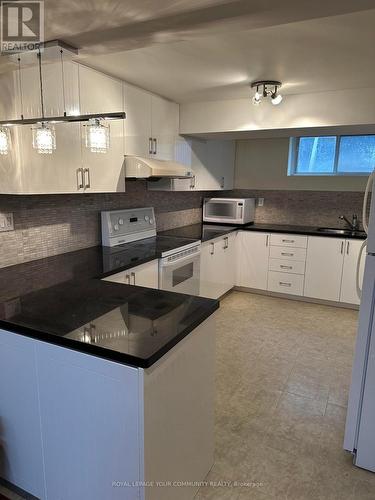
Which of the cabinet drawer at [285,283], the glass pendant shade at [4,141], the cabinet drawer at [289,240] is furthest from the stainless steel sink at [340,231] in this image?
the glass pendant shade at [4,141]

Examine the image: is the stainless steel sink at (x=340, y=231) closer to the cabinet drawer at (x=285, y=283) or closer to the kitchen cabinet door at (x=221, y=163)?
the cabinet drawer at (x=285, y=283)

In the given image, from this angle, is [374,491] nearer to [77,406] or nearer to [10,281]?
[77,406]

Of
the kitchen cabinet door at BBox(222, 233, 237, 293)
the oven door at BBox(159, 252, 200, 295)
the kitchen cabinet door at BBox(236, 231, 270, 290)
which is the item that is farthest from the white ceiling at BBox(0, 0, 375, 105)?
the kitchen cabinet door at BBox(236, 231, 270, 290)

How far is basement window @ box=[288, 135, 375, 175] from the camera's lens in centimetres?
429

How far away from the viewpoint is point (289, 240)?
14.0 ft

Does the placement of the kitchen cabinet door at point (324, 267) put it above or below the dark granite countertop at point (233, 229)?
below

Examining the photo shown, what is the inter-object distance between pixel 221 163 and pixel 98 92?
8.00 feet

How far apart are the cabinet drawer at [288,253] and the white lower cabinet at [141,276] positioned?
2015 millimetres

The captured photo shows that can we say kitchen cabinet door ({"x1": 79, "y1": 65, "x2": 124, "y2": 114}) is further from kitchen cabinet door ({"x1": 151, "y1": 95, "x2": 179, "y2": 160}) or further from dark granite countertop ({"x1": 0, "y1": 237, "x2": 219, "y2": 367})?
dark granite countertop ({"x1": 0, "y1": 237, "x2": 219, "y2": 367})

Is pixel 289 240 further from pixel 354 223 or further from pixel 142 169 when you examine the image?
pixel 142 169

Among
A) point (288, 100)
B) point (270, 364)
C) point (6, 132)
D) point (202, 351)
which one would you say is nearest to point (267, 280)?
point (270, 364)

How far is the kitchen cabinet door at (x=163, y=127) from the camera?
3265mm

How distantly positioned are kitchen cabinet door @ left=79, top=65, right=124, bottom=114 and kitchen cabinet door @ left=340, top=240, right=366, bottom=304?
293 centimetres

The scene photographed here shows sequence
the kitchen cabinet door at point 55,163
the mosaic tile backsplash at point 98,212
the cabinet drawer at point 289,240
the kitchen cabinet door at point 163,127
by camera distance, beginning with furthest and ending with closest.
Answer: the cabinet drawer at point 289,240, the kitchen cabinet door at point 163,127, the mosaic tile backsplash at point 98,212, the kitchen cabinet door at point 55,163
